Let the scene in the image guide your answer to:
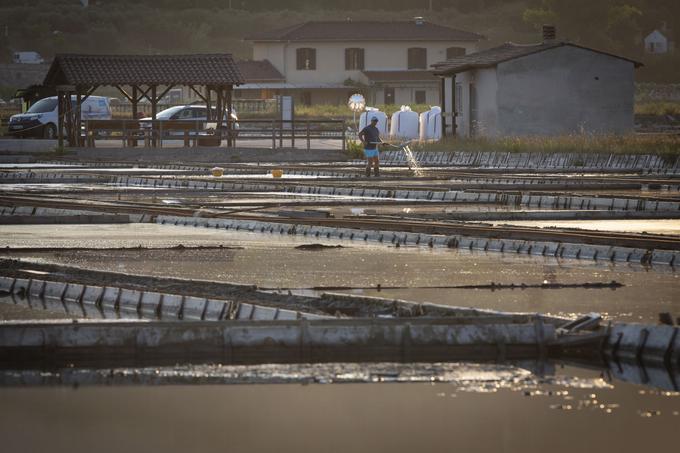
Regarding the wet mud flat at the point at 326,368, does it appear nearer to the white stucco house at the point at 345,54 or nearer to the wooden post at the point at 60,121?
the wooden post at the point at 60,121

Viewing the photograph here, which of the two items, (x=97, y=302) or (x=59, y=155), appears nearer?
(x=97, y=302)

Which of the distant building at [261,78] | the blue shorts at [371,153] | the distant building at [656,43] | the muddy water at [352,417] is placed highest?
the distant building at [656,43]

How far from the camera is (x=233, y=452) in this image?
799 cm

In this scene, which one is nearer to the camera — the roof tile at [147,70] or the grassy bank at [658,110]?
the roof tile at [147,70]

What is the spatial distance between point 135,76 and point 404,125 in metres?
10.8

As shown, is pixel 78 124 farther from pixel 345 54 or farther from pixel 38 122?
pixel 345 54

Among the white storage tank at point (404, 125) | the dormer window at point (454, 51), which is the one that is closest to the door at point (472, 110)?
the white storage tank at point (404, 125)

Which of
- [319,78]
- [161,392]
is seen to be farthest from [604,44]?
[161,392]

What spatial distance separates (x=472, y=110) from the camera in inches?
1945

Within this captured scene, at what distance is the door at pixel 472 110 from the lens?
160ft

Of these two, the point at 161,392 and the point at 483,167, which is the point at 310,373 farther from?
the point at 483,167

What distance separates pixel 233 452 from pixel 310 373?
6.51 ft

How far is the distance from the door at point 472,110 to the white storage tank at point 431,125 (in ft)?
6.16

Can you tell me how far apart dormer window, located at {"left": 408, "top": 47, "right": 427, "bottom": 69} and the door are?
38781mm
